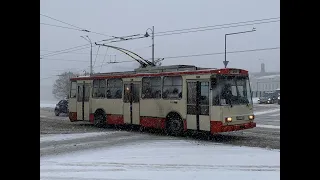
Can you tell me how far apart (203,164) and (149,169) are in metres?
1.41

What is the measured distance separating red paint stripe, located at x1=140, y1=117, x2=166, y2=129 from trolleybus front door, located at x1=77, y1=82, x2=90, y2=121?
13.5 feet

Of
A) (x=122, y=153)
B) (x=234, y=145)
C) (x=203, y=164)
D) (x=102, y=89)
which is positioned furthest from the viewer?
(x=102, y=89)

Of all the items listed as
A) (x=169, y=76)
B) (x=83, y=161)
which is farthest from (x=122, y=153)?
(x=169, y=76)

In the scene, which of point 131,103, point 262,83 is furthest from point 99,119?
point 262,83

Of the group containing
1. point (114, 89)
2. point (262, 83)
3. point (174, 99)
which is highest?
point (262, 83)

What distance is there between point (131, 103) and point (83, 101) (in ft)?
12.2

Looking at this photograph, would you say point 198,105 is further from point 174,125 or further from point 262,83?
point 262,83

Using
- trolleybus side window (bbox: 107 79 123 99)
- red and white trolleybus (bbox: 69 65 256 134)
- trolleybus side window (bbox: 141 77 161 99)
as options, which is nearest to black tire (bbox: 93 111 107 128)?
red and white trolleybus (bbox: 69 65 256 134)

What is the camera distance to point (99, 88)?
1736 centimetres

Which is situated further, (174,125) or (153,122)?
(153,122)

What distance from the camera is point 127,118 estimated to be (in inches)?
622

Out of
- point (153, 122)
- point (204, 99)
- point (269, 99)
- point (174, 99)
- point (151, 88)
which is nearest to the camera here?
point (204, 99)

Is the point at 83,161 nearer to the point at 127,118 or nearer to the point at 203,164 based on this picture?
the point at 203,164

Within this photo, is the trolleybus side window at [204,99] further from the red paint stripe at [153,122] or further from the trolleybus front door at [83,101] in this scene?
the trolleybus front door at [83,101]
